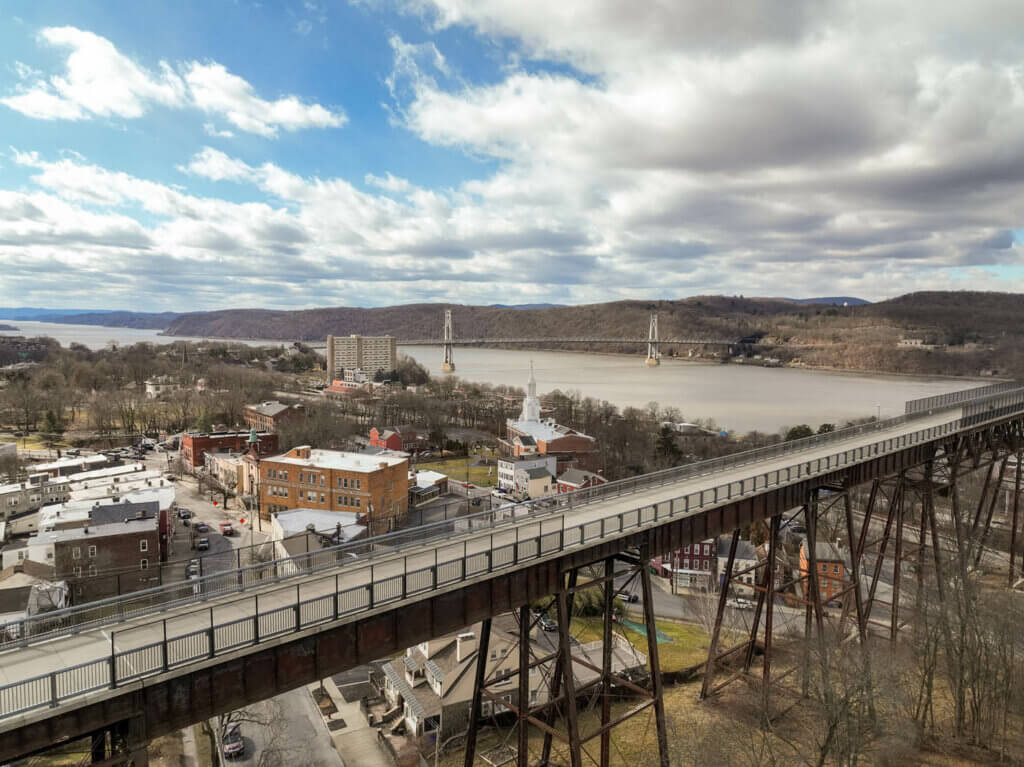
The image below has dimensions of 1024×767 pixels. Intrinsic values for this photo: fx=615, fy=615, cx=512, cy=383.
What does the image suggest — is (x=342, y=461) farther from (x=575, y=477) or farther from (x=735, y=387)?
(x=735, y=387)

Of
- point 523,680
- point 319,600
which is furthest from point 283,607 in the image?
point 523,680

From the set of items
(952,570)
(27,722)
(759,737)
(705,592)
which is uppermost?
(27,722)

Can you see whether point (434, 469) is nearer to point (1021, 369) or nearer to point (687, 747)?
point (687, 747)

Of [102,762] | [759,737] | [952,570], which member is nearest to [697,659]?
[759,737]

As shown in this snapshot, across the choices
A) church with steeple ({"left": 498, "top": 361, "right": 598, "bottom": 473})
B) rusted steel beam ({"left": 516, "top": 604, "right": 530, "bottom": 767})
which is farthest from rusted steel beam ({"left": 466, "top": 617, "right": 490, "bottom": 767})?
church with steeple ({"left": 498, "top": 361, "right": 598, "bottom": 473})

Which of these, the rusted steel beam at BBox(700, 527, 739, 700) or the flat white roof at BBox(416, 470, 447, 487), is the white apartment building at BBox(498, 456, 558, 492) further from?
the rusted steel beam at BBox(700, 527, 739, 700)

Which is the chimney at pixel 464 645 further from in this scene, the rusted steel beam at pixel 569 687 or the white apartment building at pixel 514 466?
the white apartment building at pixel 514 466
